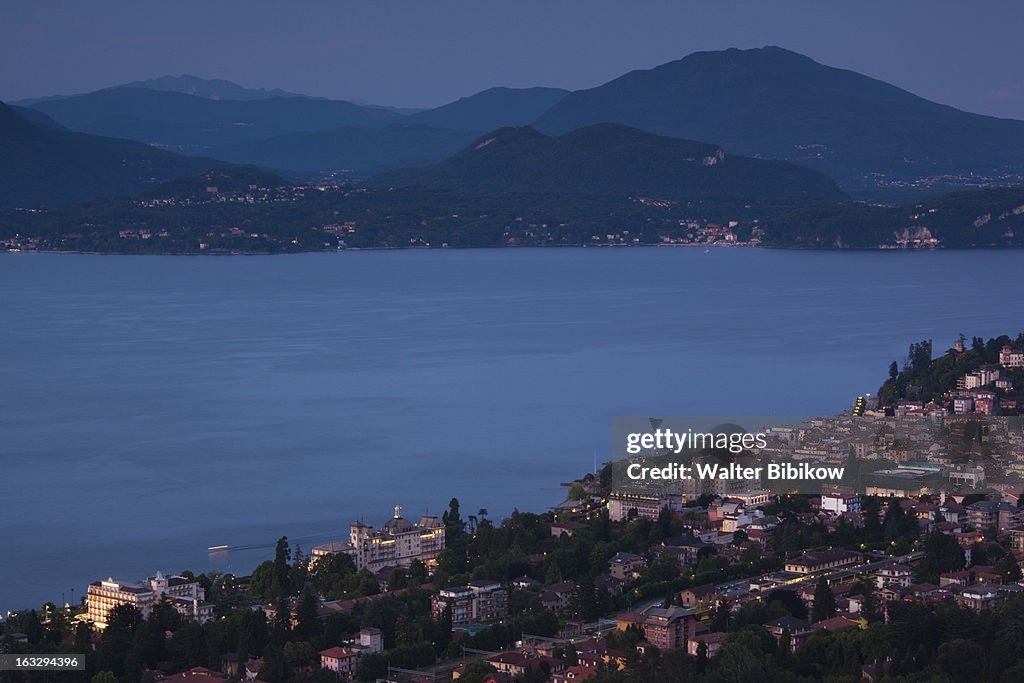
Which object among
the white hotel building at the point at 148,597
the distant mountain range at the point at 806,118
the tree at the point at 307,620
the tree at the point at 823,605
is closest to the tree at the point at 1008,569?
the tree at the point at 823,605

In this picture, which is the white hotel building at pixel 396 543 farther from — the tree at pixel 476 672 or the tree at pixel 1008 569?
the tree at pixel 1008 569

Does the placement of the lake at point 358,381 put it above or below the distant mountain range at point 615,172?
below

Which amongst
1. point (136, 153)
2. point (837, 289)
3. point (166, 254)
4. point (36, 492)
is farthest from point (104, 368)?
point (136, 153)

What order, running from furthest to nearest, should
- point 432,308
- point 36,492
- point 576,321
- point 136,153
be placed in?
point 136,153, point 432,308, point 576,321, point 36,492

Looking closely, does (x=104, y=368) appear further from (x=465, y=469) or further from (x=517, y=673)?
(x=517, y=673)

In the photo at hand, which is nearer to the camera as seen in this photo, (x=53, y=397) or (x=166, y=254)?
(x=53, y=397)

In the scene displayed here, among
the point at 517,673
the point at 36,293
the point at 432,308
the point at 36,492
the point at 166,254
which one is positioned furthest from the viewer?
the point at 166,254
